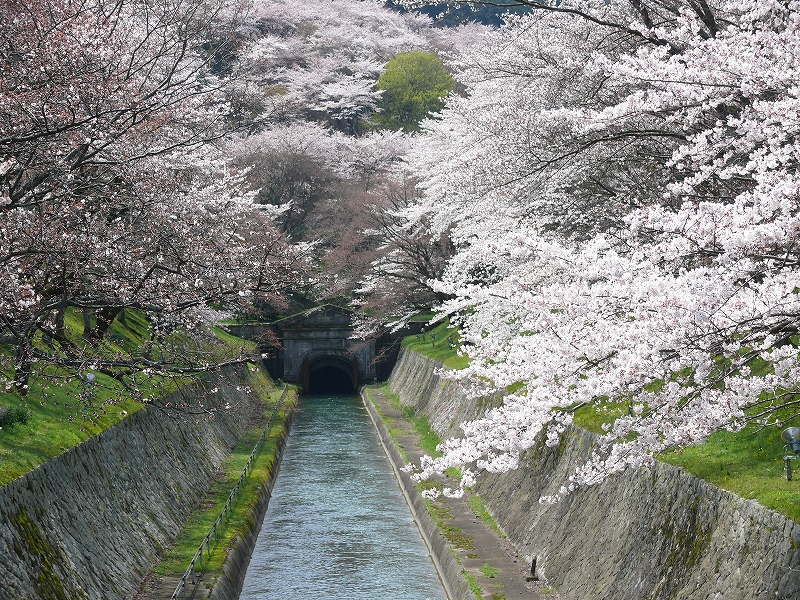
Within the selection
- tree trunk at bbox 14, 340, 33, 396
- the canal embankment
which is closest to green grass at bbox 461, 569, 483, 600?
the canal embankment

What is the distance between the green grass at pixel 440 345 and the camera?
35.2 meters

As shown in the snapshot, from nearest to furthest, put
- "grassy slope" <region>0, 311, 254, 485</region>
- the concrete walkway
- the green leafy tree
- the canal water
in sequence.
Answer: "grassy slope" <region>0, 311, 254, 485</region> → the concrete walkway → the canal water → the green leafy tree

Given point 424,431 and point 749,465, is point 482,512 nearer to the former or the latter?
point 749,465

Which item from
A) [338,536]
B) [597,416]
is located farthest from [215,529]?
[597,416]

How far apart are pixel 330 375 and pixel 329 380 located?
0.40 m

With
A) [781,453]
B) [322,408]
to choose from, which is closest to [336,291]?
[322,408]

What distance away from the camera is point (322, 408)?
48.9 meters

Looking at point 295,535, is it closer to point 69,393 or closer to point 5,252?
point 69,393

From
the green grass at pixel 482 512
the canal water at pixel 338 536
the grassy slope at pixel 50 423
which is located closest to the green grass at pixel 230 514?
the canal water at pixel 338 536

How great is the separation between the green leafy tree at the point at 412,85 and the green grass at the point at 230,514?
4768 centimetres

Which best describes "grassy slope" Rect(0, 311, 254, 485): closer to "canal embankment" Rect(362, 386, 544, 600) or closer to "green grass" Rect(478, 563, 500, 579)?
"canal embankment" Rect(362, 386, 544, 600)

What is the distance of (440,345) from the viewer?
43.4 m

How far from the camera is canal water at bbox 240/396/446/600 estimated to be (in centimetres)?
1788

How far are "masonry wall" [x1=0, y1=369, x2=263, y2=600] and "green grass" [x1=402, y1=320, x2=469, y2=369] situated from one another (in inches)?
563
